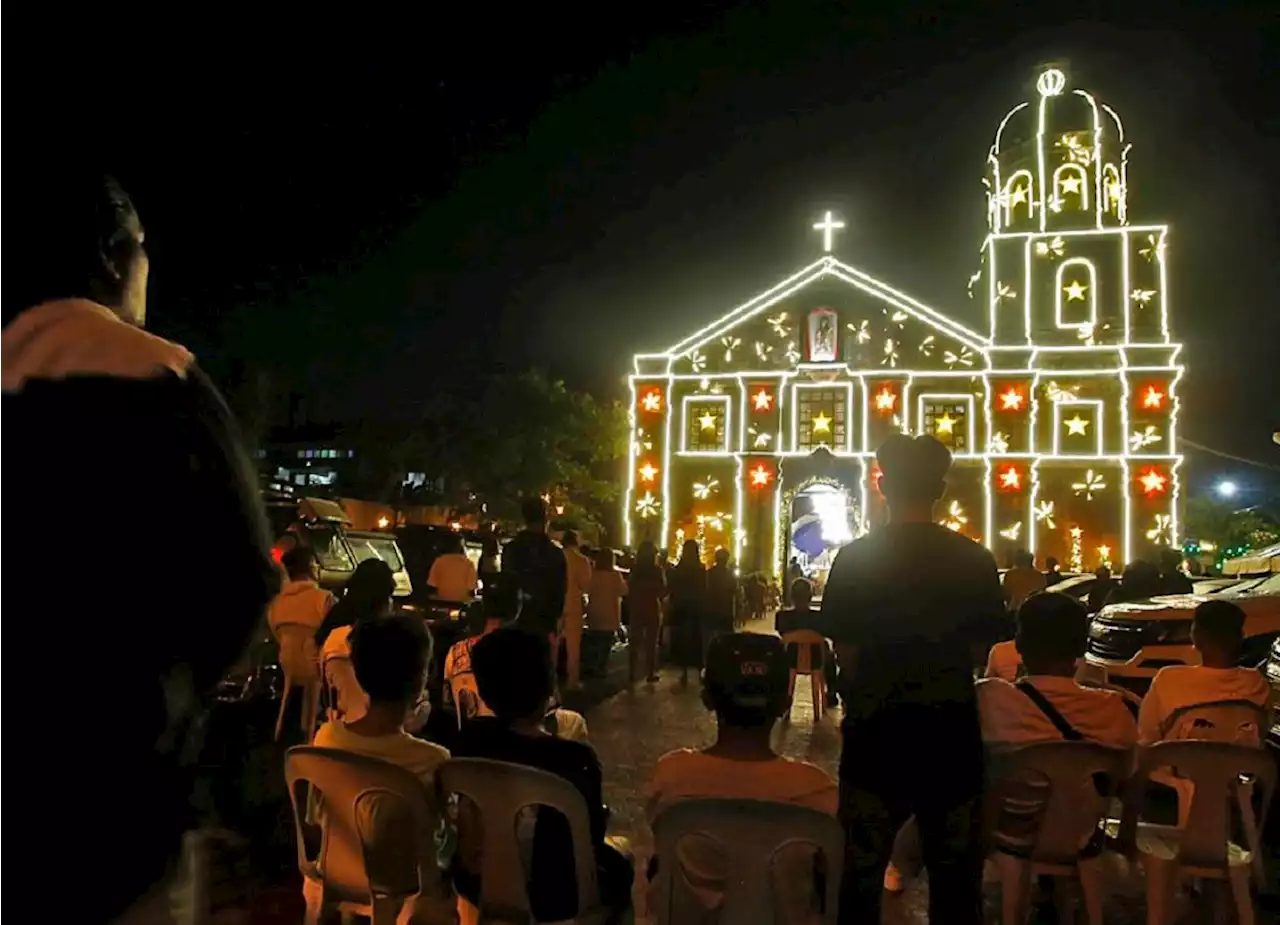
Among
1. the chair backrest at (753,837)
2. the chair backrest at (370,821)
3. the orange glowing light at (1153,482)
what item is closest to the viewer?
the chair backrest at (753,837)

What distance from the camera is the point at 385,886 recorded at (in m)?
3.30

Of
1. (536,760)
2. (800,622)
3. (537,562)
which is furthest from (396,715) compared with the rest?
(800,622)

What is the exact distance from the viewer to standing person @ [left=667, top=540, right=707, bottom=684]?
13.2 metres

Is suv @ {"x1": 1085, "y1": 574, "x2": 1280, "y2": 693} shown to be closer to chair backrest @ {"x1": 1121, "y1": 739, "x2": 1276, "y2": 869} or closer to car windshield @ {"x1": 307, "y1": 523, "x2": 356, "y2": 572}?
chair backrest @ {"x1": 1121, "y1": 739, "x2": 1276, "y2": 869}

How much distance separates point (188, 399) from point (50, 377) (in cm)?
19

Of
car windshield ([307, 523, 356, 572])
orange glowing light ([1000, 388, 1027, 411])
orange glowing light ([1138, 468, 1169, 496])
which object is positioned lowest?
car windshield ([307, 523, 356, 572])

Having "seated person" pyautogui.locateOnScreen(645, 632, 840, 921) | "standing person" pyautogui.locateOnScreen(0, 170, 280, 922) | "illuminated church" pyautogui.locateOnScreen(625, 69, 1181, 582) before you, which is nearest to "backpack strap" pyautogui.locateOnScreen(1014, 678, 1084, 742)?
"seated person" pyautogui.locateOnScreen(645, 632, 840, 921)

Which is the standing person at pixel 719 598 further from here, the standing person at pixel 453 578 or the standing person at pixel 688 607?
the standing person at pixel 453 578

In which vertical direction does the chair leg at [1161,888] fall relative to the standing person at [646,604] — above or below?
below

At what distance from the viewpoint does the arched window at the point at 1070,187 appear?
103ft

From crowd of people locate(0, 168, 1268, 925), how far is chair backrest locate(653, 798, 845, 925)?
111 millimetres

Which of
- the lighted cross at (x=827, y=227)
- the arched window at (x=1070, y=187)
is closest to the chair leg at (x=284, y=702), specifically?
the lighted cross at (x=827, y=227)

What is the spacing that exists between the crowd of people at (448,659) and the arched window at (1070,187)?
28487mm

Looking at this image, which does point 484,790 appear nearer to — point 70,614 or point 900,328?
point 70,614
